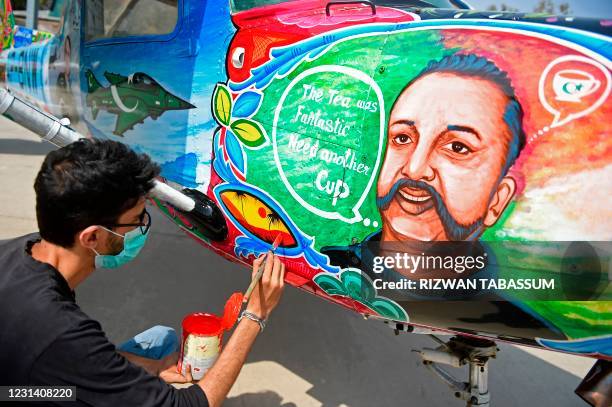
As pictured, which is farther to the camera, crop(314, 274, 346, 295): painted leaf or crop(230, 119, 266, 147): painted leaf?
crop(230, 119, 266, 147): painted leaf

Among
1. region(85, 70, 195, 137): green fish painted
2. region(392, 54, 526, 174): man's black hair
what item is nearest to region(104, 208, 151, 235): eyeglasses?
region(85, 70, 195, 137): green fish painted

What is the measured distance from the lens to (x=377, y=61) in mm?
2189

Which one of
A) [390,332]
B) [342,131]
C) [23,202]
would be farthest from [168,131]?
[23,202]

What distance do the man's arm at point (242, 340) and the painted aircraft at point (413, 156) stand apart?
233 mm

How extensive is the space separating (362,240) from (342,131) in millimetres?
458

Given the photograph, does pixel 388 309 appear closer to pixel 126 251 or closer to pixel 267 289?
pixel 267 289

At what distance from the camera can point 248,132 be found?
2516 mm

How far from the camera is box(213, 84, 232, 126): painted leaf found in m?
2.60

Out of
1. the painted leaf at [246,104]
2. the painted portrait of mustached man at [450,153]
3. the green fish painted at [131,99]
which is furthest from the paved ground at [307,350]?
the painted leaf at [246,104]

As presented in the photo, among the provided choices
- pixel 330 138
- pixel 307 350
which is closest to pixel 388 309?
pixel 330 138

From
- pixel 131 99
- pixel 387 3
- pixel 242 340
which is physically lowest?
pixel 242 340

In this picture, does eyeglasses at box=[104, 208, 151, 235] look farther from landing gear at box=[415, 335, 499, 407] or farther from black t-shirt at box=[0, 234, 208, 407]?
landing gear at box=[415, 335, 499, 407]

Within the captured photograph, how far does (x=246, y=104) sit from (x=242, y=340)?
1135 mm

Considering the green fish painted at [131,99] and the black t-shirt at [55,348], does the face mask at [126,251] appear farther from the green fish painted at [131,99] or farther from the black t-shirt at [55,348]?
the green fish painted at [131,99]
